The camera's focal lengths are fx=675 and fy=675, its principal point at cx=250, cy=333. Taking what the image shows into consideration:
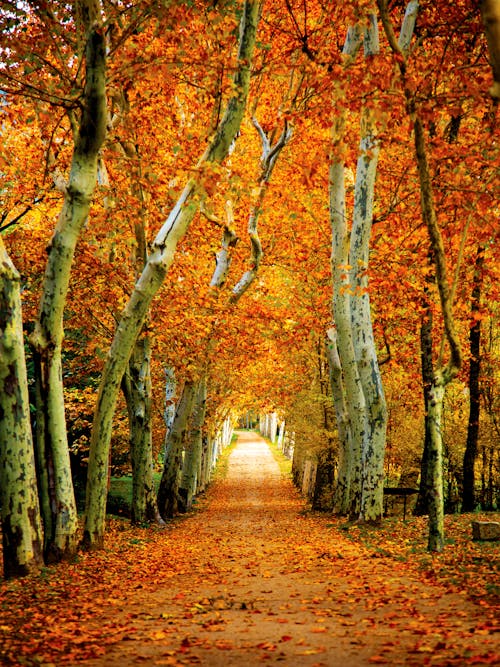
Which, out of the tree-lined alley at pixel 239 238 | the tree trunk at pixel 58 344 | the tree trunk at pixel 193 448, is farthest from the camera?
the tree trunk at pixel 193 448

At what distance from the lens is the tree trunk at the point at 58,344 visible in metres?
9.11

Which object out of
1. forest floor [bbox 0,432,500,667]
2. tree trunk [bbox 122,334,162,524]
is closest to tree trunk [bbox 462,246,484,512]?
forest floor [bbox 0,432,500,667]

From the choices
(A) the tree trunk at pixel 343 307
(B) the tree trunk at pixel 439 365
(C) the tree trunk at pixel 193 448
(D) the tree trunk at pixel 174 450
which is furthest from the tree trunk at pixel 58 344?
(C) the tree trunk at pixel 193 448

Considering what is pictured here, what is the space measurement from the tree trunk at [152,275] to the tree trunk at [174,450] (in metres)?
7.17

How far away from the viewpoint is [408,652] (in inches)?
199

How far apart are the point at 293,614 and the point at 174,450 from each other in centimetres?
1275

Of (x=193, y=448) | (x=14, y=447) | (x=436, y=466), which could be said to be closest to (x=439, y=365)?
(x=436, y=466)

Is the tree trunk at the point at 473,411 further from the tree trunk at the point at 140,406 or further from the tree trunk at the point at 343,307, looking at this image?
the tree trunk at the point at 140,406

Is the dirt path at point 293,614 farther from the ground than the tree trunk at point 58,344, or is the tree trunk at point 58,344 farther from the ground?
the tree trunk at point 58,344

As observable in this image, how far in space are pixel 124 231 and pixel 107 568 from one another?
723cm

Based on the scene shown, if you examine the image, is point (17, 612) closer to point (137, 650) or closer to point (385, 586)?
point (137, 650)

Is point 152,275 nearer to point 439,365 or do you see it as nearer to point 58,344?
point 58,344

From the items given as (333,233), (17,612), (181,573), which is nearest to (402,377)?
(333,233)

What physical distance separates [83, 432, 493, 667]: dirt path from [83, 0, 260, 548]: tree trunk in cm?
180
